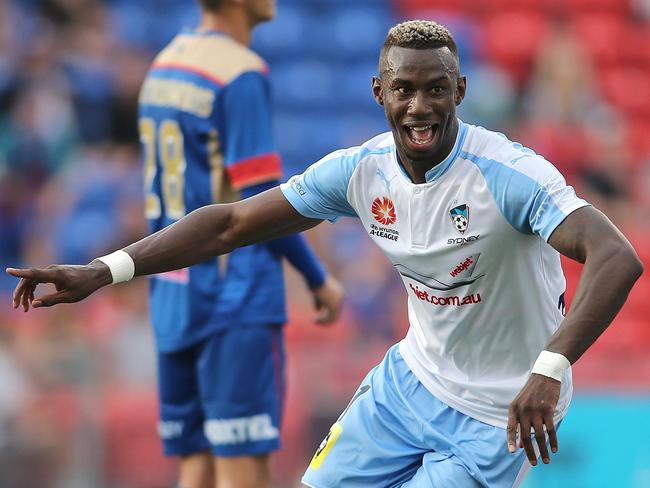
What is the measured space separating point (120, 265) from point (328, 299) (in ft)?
5.64

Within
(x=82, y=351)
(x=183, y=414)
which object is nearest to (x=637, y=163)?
(x=82, y=351)

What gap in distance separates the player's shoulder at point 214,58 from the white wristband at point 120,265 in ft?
4.64

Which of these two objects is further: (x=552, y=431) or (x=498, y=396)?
(x=498, y=396)

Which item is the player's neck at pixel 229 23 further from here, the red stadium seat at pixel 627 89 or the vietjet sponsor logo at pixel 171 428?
the red stadium seat at pixel 627 89

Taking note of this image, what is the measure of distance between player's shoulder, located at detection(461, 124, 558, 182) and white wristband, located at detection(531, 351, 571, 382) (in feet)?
1.85

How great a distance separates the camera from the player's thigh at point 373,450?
434 cm

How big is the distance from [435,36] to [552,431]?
132 cm

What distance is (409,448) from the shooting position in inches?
171

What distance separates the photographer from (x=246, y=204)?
446 cm

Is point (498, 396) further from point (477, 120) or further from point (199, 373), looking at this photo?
point (477, 120)

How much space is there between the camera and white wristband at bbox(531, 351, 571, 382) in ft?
11.9

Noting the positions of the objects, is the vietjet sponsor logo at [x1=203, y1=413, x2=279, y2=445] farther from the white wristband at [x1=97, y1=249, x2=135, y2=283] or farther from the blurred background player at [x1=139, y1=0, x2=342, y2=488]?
the white wristband at [x1=97, y1=249, x2=135, y2=283]

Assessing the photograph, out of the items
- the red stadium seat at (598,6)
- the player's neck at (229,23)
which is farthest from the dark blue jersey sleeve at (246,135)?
the red stadium seat at (598,6)

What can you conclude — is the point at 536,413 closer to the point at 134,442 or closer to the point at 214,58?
the point at 214,58
